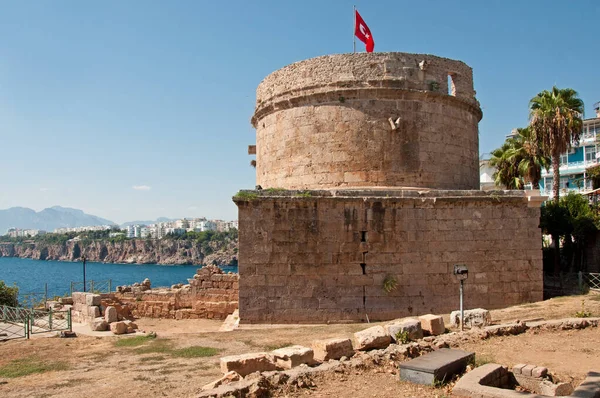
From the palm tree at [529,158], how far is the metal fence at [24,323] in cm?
1839

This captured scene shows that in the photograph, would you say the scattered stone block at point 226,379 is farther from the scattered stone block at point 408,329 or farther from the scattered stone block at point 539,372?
the scattered stone block at point 539,372

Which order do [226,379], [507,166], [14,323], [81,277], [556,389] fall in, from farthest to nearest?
[81,277], [507,166], [14,323], [226,379], [556,389]

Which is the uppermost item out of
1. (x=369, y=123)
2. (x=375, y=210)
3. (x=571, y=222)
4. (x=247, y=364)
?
(x=369, y=123)

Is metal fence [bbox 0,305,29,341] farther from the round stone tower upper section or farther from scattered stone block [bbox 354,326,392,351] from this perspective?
scattered stone block [bbox 354,326,392,351]

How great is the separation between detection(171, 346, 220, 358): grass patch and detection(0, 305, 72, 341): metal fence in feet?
14.6

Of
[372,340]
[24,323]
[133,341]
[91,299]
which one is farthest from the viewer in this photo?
[91,299]

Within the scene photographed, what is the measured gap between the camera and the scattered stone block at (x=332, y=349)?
25.0ft

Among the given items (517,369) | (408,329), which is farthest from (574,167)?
(517,369)

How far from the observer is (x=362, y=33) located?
1528cm

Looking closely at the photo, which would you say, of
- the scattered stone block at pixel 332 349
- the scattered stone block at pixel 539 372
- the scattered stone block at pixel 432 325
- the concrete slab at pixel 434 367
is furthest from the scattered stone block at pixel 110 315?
the scattered stone block at pixel 539 372

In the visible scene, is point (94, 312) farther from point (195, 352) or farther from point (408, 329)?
point (408, 329)

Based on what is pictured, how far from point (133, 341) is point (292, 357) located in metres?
5.38

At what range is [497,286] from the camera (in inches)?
494

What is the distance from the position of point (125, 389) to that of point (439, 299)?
8.07 metres
